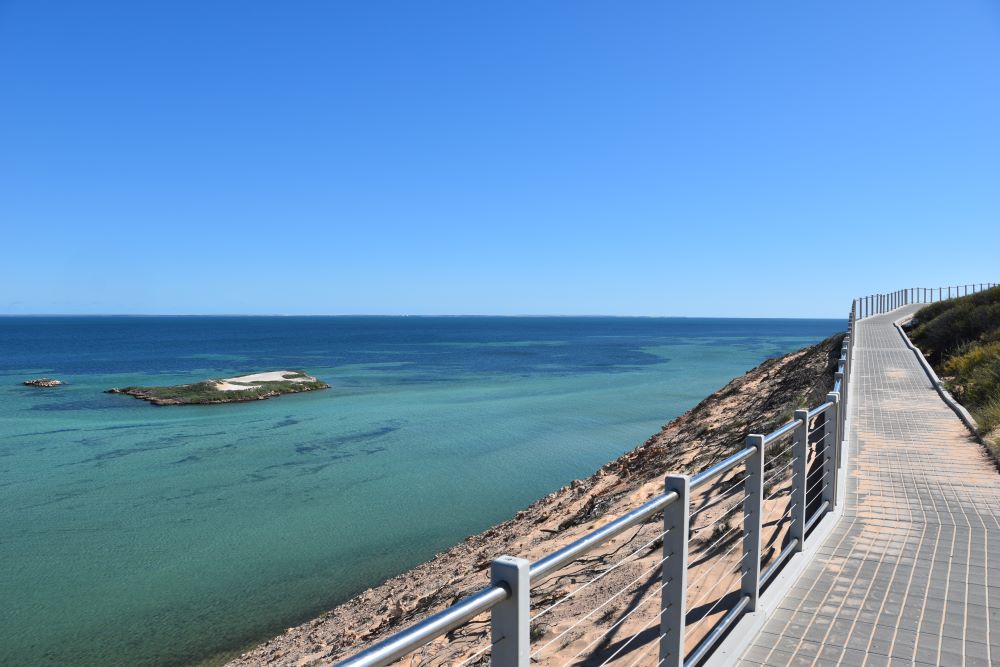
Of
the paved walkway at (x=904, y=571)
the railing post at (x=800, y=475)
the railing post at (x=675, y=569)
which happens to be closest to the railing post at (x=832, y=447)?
the paved walkway at (x=904, y=571)

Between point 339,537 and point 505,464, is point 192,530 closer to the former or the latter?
point 339,537

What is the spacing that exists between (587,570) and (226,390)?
37.3m

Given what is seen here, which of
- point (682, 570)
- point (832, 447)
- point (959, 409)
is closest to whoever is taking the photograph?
point (682, 570)

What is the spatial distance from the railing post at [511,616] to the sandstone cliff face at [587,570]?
2.28 feet

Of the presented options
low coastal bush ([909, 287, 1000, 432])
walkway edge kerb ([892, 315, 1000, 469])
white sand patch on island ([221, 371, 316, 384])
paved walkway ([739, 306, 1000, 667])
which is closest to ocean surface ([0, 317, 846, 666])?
white sand patch on island ([221, 371, 316, 384])

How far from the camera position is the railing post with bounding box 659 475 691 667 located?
10.6 ft

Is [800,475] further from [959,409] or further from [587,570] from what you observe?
[959,409]

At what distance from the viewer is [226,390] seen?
133ft

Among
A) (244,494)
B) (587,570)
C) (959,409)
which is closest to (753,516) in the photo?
(587,570)

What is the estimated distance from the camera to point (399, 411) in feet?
111

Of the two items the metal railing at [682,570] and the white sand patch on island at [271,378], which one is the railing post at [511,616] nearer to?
the metal railing at [682,570]

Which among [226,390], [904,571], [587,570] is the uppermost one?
[904,571]

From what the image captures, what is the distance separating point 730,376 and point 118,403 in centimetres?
4165

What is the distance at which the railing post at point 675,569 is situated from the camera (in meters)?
3.24
